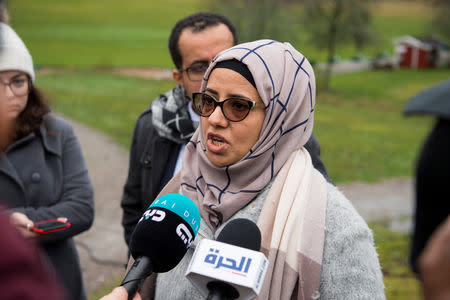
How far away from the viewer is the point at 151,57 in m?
38.0

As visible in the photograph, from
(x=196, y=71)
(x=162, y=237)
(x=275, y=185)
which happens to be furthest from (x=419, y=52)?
(x=162, y=237)

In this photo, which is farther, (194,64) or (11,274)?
(194,64)

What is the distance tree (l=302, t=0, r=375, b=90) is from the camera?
31.9 meters

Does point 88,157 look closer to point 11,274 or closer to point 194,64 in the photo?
point 194,64

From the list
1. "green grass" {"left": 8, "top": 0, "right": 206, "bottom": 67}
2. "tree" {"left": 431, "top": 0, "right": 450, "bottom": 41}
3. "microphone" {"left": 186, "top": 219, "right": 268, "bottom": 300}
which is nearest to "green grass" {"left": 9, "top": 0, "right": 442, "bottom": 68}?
"green grass" {"left": 8, "top": 0, "right": 206, "bottom": 67}

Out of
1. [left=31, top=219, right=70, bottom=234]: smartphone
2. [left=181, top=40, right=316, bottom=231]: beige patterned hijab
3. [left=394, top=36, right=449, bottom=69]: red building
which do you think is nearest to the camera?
[left=181, top=40, right=316, bottom=231]: beige patterned hijab

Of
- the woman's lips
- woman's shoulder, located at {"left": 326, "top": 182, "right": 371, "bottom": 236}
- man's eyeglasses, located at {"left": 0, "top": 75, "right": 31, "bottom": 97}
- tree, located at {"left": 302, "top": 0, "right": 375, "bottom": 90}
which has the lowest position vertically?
tree, located at {"left": 302, "top": 0, "right": 375, "bottom": 90}

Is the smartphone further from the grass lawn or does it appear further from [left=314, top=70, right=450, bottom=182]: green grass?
[left=314, top=70, right=450, bottom=182]: green grass

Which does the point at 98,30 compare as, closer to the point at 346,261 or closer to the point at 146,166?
the point at 146,166

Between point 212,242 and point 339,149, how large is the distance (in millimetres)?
11821

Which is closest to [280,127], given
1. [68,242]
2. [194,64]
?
[194,64]

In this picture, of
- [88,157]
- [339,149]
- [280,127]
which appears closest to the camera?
[280,127]

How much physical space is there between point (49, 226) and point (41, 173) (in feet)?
1.03

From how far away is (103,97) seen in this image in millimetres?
19938
